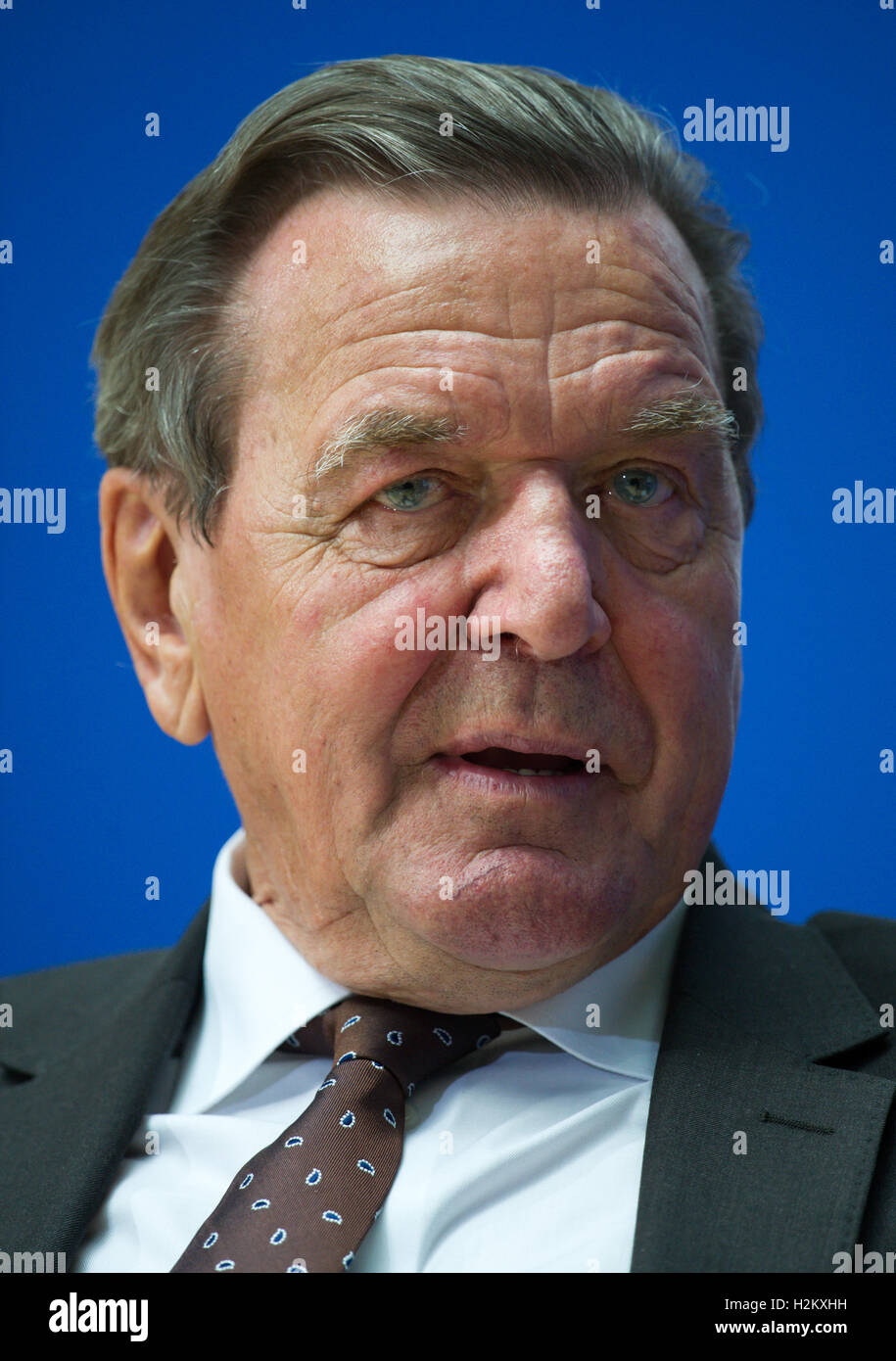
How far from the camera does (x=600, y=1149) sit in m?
1.71

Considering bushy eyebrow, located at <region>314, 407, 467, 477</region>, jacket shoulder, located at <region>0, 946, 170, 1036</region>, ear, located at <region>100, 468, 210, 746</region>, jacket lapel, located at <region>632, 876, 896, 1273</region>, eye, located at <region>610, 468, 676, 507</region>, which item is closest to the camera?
jacket lapel, located at <region>632, 876, 896, 1273</region>

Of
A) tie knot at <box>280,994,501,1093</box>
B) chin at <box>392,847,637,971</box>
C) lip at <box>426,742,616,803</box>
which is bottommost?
tie knot at <box>280,994,501,1093</box>

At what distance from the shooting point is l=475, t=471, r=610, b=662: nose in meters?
1.64

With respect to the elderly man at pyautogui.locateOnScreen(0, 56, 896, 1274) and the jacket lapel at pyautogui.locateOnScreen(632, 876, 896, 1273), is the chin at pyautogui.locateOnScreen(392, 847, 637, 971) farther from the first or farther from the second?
the jacket lapel at pyautogui.locateOnScreen(632, 876, 896, 1273)

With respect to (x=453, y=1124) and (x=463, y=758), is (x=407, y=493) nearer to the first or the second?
(x=463, y=758)

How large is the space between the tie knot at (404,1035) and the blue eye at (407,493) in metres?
0.64

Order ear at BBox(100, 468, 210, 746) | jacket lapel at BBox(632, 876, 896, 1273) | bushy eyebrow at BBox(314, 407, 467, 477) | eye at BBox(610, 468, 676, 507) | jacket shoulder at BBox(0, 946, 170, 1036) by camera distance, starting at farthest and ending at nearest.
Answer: jacket shoulder at BBox(0, 946, 170, 1036) < ear at BBox(100, 468, 210, 746) < eye at BBox(610, 468, 676, 507) < bushy eyebrow at BBox(314, 407, 467, 477) < jacket lapel at BBox(632, 876, 896, 1273)

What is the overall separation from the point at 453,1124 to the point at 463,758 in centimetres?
45

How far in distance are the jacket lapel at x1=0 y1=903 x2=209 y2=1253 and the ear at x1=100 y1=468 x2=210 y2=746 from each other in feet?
1.21

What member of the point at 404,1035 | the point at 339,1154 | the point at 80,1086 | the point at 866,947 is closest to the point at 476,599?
the point at 404,1035

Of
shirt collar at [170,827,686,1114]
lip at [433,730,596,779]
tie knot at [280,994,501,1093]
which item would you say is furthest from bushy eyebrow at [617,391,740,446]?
tie knot at [280,994,501,1093]

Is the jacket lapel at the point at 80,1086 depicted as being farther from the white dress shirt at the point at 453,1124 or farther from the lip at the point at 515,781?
the lip at the point at 515,781

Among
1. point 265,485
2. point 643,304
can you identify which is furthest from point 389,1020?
point 643,304
